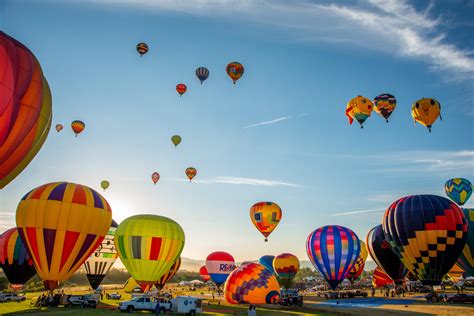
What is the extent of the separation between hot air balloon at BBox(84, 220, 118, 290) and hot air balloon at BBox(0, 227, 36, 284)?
197 inches

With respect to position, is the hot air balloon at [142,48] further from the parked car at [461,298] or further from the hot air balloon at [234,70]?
the parked car at [461,298]

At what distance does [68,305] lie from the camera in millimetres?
26594

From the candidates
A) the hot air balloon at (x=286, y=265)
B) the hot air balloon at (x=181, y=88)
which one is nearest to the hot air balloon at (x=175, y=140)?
the hot air balloon at (x=181, y=88)

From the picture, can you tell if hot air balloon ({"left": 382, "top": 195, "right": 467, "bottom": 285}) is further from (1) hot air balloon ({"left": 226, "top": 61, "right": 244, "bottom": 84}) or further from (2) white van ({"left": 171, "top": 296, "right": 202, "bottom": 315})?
(1) hot air balloon ({"left": 226, "top": 61, "right": 244, "bottom": 84})

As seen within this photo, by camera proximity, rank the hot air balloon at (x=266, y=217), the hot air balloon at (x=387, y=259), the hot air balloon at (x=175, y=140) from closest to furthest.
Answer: the hot air balloon at (x=387, y=259), the hot air balloon at (x=175, y=140), the hot air balloon at (x=266, y=217)

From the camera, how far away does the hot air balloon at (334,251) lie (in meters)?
36.4

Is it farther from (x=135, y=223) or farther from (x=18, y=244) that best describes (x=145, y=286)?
(x=18, y=244)

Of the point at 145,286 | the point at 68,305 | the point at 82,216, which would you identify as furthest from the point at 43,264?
the point at 145,286

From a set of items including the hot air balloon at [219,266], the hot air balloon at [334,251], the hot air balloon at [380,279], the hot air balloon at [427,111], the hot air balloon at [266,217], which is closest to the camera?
the hot air balloon at [427,111]

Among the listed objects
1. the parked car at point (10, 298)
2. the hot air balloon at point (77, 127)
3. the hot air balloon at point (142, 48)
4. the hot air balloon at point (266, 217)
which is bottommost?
the parked car at point (10, 298)

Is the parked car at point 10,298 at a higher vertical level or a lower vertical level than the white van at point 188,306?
lower

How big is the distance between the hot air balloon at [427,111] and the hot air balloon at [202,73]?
68.5ft

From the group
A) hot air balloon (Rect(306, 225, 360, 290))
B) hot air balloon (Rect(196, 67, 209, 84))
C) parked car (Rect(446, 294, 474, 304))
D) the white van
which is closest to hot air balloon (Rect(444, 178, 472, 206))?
hot air balloon (Rect(306, 225, 360, 290))

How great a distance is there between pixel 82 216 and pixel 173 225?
21.8 feet
